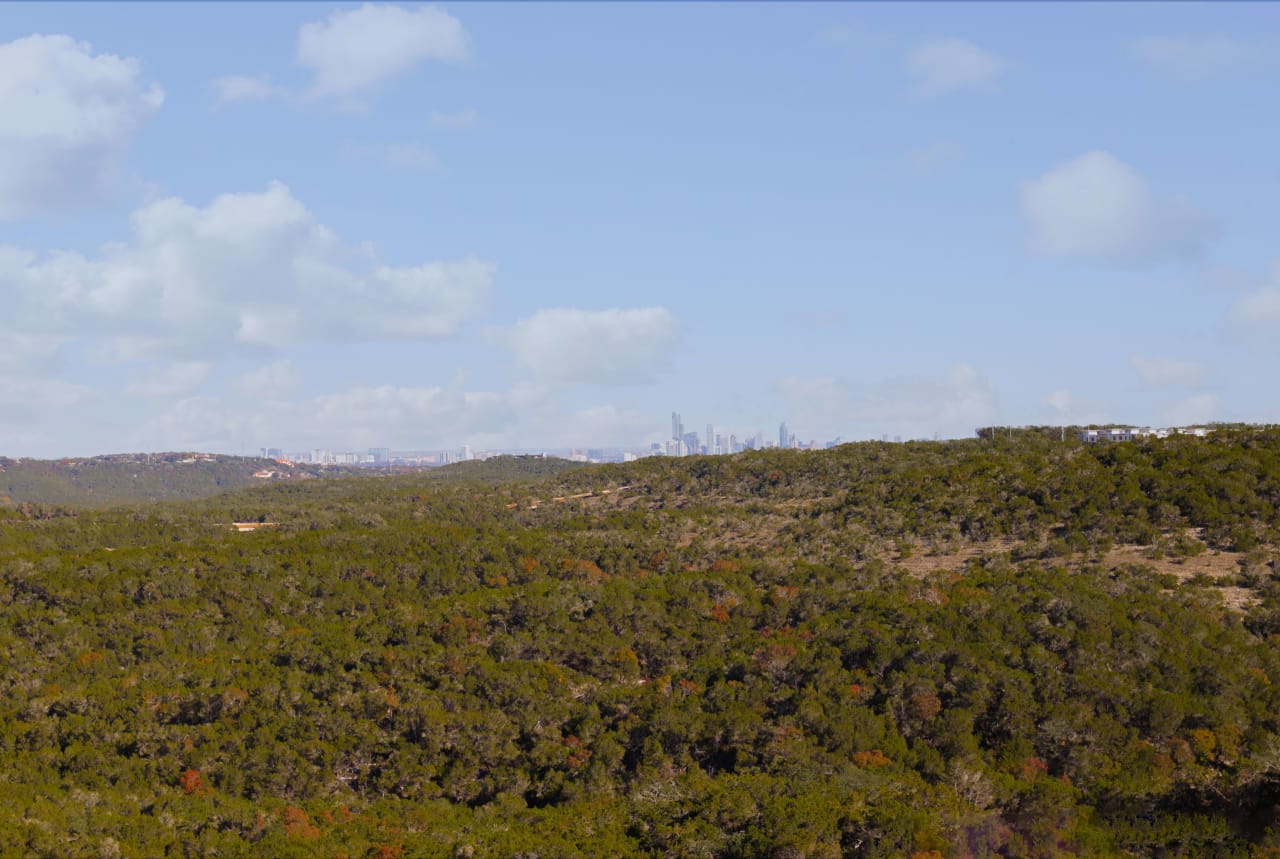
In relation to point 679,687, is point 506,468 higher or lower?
higher

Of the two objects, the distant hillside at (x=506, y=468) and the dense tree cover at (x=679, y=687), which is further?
the distant hillside at (x=506, y=468)

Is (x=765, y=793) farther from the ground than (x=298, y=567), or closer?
closer

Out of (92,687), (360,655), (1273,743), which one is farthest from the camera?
(360,655)

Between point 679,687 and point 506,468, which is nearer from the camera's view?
point 679,687

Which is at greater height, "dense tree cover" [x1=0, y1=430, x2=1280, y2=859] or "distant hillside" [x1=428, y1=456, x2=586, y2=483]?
"distant hillside" [x1=428, y1=456, x2=586, y2=483]

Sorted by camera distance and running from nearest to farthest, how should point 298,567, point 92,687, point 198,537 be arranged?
point 92,687
point 298,567
point 198,537

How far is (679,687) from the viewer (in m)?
40.5

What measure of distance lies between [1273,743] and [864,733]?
44.2 ft

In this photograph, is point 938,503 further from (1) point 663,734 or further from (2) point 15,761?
(2) point 15,761

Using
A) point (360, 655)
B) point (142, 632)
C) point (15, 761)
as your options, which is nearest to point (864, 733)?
point (360, 655)

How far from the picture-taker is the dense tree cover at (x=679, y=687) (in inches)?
1149

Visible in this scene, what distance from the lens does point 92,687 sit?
39.7m

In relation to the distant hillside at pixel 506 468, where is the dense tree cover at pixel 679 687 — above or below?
below

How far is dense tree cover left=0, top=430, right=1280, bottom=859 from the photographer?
1149 inches
